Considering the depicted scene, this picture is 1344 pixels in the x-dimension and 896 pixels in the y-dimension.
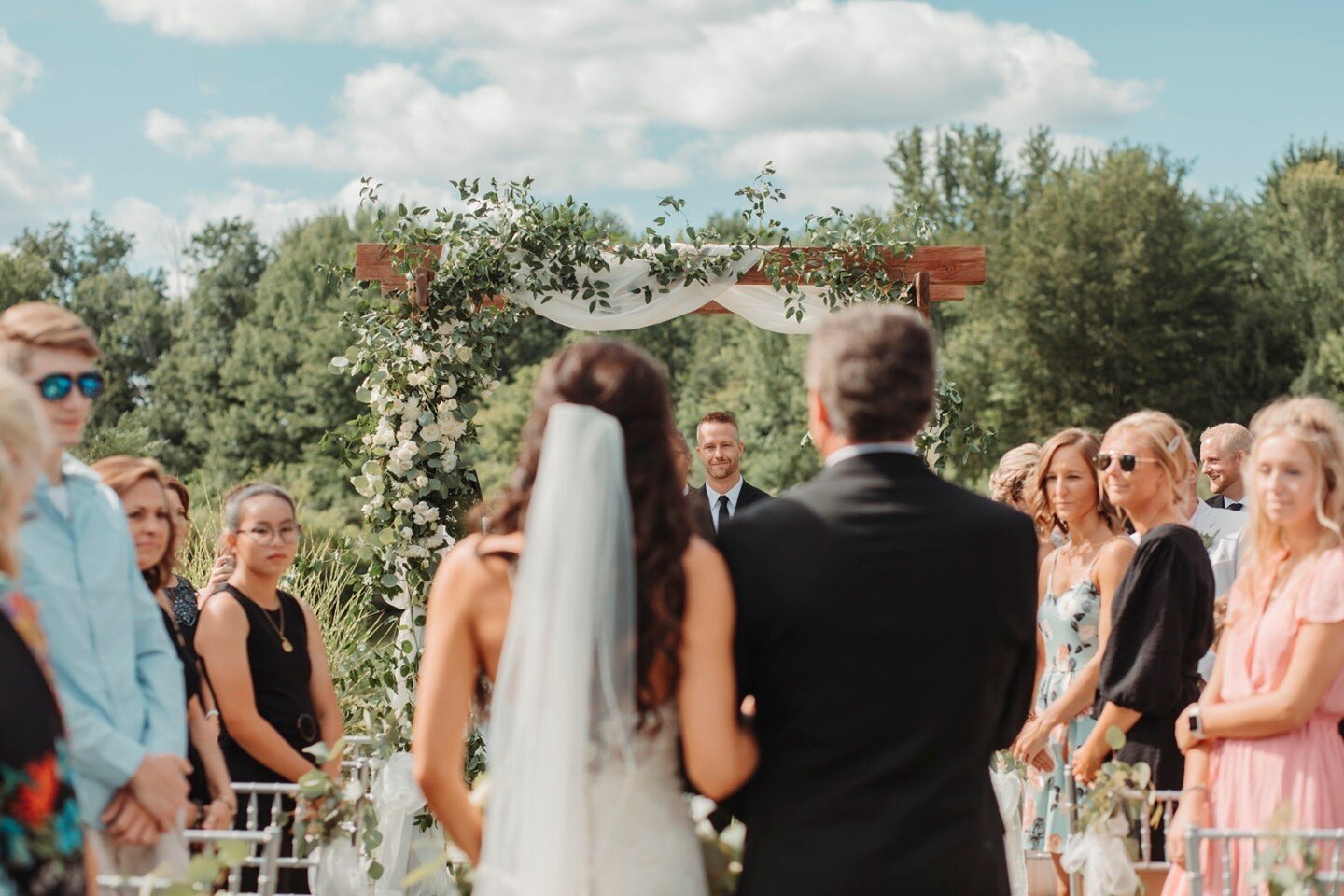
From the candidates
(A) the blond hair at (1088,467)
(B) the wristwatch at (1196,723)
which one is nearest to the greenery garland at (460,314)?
(A) the blond hair at (1088,467)

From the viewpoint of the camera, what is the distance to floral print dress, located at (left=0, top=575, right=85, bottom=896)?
6.20ft

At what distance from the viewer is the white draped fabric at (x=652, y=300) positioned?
22.6 ft

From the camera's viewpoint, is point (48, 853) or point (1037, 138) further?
point (1037, 138)

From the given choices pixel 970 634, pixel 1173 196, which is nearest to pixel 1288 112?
pixel 1173 196

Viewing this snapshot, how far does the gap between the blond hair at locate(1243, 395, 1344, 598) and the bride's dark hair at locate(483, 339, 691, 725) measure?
1458mm

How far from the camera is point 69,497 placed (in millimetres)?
2527

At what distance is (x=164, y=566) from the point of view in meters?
3.55

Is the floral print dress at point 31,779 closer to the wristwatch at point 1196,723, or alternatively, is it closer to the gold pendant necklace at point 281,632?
the gold pendant necklace at point 281,632

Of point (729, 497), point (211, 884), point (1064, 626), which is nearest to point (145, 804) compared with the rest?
point (211, 884)

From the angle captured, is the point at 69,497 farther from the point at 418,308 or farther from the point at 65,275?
the point at 65,275

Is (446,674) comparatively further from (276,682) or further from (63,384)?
(276,682)

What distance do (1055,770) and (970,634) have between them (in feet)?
8.48

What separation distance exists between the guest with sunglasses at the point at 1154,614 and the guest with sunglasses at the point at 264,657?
2125mm

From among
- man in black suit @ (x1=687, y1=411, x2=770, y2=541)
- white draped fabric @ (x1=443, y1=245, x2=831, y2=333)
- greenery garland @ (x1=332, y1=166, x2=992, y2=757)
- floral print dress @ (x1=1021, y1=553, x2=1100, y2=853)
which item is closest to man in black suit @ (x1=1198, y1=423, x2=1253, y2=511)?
greenery garland @ (x1=332, y1=166, x2=992, y2=757)
